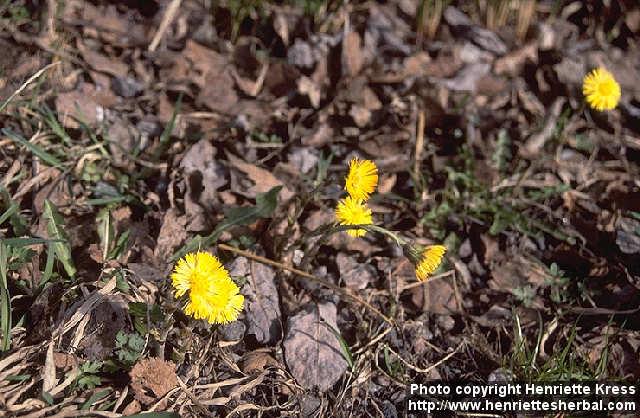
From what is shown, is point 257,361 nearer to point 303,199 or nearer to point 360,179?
point 303,199

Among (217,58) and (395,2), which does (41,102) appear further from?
(395,2)

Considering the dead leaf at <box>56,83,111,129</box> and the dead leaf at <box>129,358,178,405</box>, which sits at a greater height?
the dead leaf at <box>56,83,111,129</box>

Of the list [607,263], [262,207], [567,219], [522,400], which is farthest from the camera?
[567,219]


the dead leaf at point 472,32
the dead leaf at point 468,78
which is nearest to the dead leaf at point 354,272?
the dead leaf at point 468,78

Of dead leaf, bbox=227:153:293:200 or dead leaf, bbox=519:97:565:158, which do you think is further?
dead leaf, bbox=519:97:565:158

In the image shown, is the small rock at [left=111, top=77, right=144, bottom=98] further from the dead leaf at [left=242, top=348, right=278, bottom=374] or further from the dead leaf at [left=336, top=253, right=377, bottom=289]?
the dead leaf at [left=242, top=348, right=278, bottom=374]

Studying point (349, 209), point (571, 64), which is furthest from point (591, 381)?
point (571, 64)

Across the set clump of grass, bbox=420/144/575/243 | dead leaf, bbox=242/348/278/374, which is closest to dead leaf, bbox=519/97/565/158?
clump of grass, bbox=420/144/575/243
